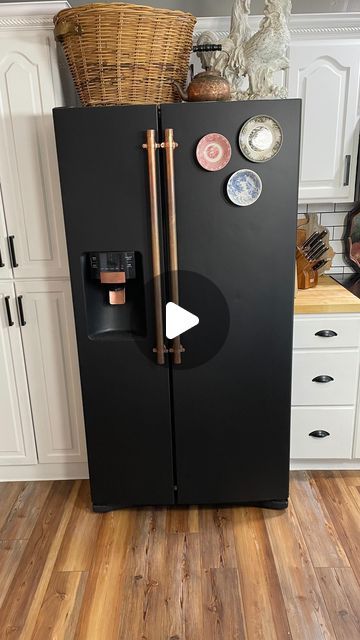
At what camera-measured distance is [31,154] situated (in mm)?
2041

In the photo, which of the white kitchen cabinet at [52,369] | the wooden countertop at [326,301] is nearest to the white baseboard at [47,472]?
the white kitchen cabinet at [52,369]

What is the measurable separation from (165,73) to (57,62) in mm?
456

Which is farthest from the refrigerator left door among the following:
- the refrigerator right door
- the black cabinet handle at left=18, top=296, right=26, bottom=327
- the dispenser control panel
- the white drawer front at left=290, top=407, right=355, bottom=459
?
the white drawer front at left=290, top=407, right=355, bottom=459

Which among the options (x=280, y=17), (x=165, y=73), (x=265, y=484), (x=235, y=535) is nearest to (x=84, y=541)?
(x=235, y=535)

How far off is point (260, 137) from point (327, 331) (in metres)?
0.94

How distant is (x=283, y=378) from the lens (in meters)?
2.06

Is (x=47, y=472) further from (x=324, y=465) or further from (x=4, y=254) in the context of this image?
(x=324, y=465)

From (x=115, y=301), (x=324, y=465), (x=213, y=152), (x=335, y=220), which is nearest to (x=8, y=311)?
(x=115, y=301)

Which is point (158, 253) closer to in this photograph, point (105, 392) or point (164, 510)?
point (105, 392)

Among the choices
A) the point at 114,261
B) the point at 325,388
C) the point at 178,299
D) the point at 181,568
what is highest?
the point at 114,261

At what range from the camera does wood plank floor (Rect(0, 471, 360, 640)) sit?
1716 mm

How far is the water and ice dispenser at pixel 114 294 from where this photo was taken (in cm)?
192

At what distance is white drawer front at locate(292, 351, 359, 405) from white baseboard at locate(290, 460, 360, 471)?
33cm
